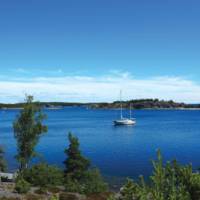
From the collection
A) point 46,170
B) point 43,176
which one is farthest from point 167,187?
point 46,170

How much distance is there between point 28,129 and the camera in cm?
4531

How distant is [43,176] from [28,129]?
229 inches

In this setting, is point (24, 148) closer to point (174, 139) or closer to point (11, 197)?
point (11, 197)

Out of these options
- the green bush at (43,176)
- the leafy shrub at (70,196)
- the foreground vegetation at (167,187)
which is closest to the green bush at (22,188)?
the leafy shrub at (70,196)

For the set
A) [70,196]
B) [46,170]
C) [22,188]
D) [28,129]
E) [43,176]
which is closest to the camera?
[70,196]

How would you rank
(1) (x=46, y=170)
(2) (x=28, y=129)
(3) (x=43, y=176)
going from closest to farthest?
(3) (x=43, y=176)
(1) (x=46, y=170)
(2) (x=28, y=129)

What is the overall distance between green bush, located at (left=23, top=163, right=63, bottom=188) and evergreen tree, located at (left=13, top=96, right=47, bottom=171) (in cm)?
287

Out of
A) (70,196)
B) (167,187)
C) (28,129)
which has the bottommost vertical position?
(70,196)

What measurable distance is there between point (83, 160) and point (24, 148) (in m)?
7.06

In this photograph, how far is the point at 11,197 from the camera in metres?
34.0

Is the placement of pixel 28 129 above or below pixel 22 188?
above

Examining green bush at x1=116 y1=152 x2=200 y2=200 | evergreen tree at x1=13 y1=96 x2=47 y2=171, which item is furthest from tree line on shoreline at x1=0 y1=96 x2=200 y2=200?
green bush at x1=116 y1=152 x2=200 y2=200

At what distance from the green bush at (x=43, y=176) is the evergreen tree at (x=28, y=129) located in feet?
9.40

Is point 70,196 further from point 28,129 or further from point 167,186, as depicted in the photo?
point 167,186
